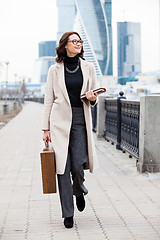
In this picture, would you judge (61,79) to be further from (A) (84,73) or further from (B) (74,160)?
(B) (74,160)

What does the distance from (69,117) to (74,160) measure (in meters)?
0.41

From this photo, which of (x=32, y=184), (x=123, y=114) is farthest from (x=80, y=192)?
(x=123, y=114)

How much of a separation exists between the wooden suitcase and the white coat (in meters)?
0.05

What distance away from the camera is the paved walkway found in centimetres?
379

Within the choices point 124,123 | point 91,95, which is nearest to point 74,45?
point 91,95

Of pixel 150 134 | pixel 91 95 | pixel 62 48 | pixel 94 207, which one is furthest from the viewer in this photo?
pixel 150 134

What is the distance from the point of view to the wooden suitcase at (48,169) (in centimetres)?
384

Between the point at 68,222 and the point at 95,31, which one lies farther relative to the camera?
the point at 95,31

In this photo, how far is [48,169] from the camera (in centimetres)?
387

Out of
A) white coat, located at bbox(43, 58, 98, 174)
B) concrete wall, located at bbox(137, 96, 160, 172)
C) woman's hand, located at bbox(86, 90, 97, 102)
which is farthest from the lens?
concrete wall, located at bbox(137, 96, 160, 172)

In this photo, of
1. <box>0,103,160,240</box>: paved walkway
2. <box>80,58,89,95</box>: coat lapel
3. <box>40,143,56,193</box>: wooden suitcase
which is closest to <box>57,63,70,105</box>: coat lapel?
<box>80,58,89,95</box>: coat lapel

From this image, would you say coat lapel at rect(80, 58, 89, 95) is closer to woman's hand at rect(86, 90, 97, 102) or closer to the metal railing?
woman's hand at rect(86, 90, 97, 102)

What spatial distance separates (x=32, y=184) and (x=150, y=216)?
2.37 meters

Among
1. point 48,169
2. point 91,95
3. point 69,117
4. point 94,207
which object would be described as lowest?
point 94,207
